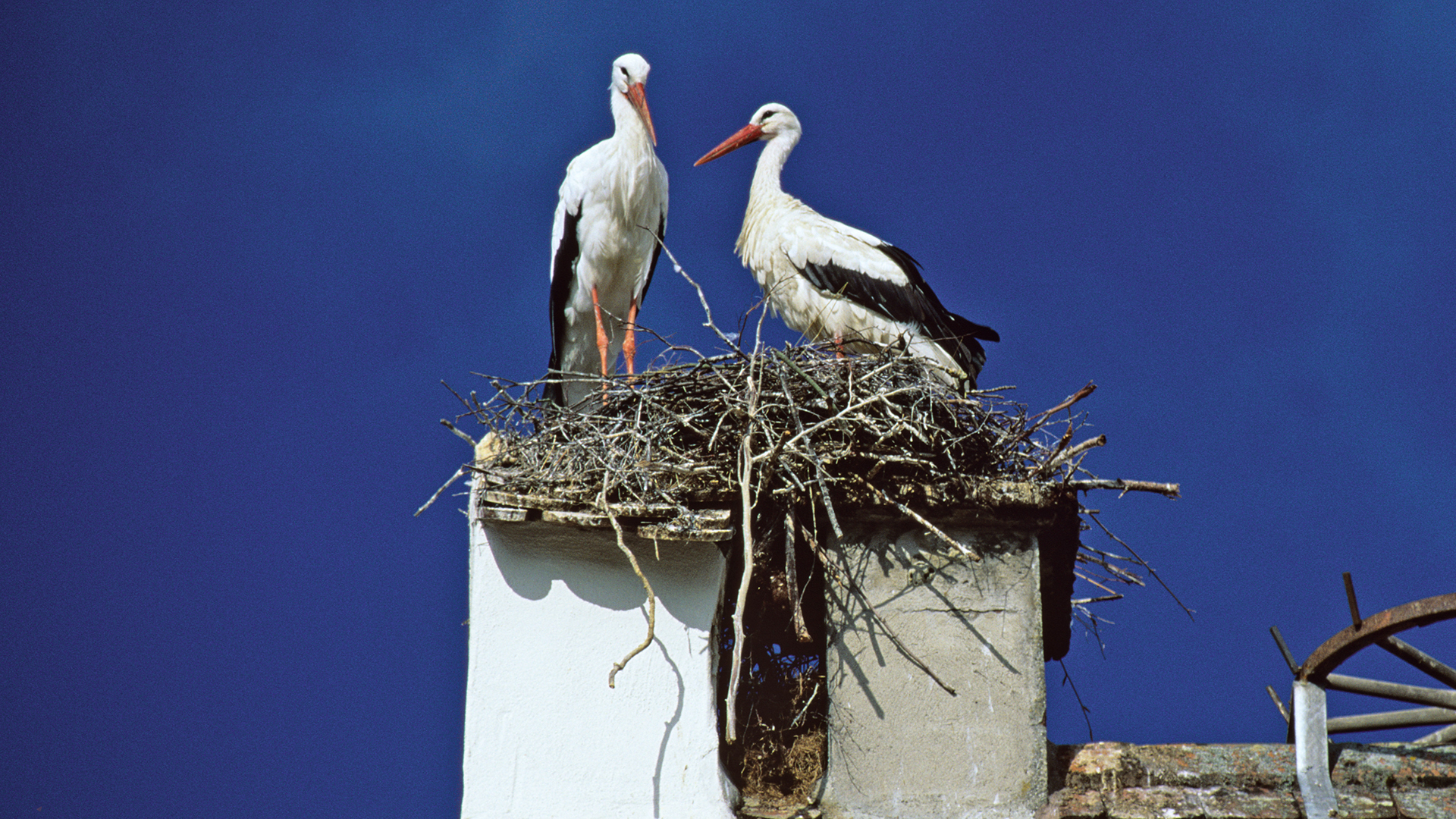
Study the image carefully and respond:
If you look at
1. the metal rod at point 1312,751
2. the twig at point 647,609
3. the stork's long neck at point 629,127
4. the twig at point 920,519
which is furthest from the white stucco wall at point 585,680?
the stork's long neck at point 629,127

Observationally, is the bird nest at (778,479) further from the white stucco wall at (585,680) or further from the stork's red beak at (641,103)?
the stork's red beak at (641,103)

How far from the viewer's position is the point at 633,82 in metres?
7.11

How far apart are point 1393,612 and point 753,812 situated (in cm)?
182

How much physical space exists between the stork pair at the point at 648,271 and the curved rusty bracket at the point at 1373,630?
2739mm

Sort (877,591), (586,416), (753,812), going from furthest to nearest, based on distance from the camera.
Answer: (586,416) < (877,591) < (753,812)

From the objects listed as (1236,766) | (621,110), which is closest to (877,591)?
(1236,766)

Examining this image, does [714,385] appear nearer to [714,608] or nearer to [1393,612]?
[714,608]

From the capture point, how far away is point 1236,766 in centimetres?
396

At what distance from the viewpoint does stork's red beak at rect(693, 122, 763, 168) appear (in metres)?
7.93

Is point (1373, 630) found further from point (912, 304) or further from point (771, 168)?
point (771, 168)

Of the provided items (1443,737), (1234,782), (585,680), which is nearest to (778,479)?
(585,680)

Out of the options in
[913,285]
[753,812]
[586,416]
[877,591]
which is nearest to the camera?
[753,812]

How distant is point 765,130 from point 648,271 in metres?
1.35

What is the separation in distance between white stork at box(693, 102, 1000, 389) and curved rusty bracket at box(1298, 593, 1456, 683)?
8.46 ft
